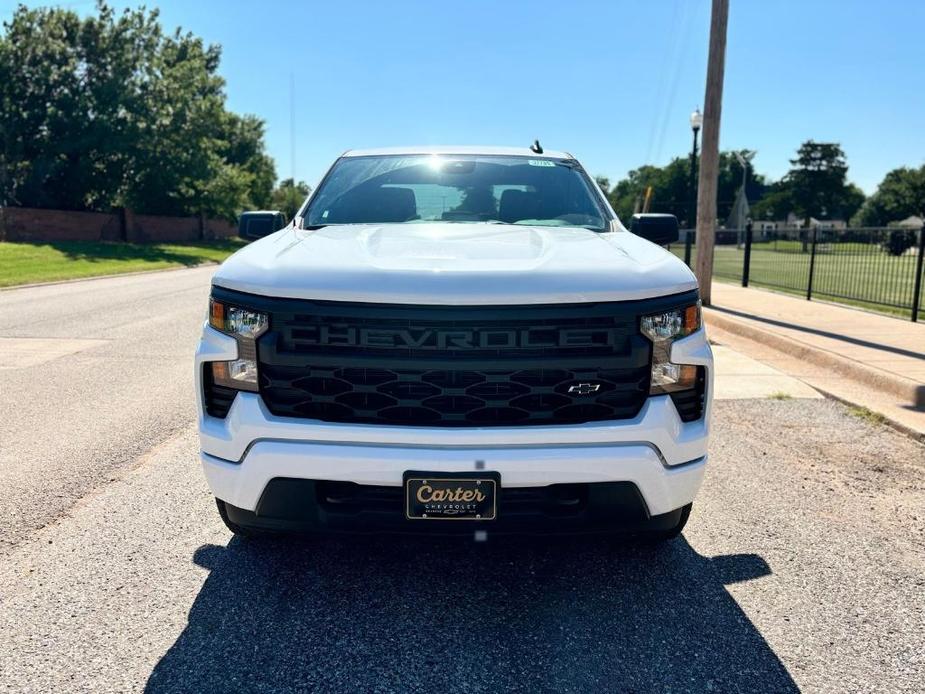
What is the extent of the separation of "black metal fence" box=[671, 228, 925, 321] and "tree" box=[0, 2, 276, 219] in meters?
27.3

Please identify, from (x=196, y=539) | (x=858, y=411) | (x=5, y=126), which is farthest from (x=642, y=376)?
(x=5, y=126)

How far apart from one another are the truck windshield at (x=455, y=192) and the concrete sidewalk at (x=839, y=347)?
10.6 feet

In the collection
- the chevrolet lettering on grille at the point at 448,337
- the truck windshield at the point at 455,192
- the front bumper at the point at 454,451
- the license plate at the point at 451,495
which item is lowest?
the license plate at the point at 451,495

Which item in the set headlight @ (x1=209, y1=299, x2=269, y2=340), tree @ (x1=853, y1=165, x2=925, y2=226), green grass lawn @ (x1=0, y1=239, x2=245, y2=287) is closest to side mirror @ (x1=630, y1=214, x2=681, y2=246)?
headlight @ (x1=209, y1=299, x2=269, y2=340)

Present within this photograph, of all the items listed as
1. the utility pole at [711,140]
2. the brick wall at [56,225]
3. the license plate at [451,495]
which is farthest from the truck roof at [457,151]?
the brick wall at [56,225]

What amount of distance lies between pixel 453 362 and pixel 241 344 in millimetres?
790

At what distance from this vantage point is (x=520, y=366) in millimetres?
2672

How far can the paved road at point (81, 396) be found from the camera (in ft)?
14.1

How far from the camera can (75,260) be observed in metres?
24.7

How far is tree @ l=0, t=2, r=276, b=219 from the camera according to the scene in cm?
3062

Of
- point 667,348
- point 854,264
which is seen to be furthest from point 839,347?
point 667,348

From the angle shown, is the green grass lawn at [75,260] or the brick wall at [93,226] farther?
the brick wall at [93,226]

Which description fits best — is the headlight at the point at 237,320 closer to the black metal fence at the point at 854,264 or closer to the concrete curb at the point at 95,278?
the black metal fence at the point at 854,264

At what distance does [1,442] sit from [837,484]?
5.34 meters
